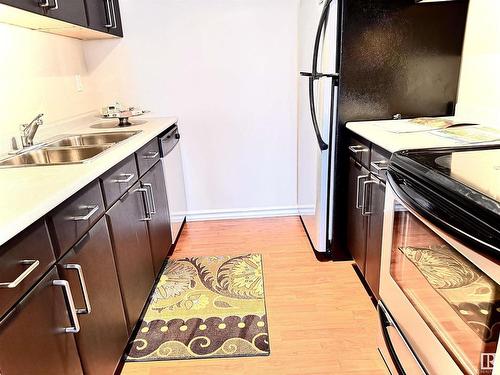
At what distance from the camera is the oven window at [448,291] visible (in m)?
0.89

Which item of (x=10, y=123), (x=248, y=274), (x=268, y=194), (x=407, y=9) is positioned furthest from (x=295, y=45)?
(x=10, y=123)

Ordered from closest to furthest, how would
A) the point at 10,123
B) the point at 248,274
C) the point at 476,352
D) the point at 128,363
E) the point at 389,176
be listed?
1. the point at 476,352
2. the point at 389,176
3. the point at 128,363
4. the point at 10,123
5. the point at 248,274

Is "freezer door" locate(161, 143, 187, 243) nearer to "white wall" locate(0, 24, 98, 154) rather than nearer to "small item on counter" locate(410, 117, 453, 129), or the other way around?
"white wall" locate(0, 24, 98, 154)

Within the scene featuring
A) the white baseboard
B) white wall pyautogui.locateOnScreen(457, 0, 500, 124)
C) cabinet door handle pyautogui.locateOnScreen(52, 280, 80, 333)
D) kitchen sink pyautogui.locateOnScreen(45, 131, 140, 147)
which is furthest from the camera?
the white baseboard

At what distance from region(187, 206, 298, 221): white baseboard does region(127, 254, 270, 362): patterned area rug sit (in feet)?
2.43

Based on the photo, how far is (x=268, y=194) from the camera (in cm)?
327

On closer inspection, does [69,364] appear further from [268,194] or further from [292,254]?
[268,194]

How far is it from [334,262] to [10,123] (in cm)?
204

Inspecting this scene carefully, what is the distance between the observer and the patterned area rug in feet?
5.82

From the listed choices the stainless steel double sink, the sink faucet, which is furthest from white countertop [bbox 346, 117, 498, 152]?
the sink faucet

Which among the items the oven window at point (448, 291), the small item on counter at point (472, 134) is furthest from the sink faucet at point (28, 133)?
the small item on counter at point (472, 134)

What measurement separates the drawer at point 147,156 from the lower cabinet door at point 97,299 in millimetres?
586

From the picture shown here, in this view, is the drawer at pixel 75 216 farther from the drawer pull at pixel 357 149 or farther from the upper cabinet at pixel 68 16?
the drawer pull at pixel 357 149

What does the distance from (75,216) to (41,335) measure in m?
0.39
